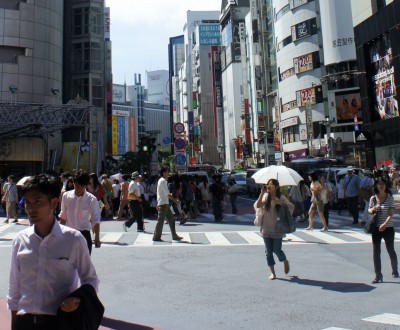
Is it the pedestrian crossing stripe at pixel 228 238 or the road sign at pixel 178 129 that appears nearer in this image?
the pedestrian crossing stripe at pixel 228 238

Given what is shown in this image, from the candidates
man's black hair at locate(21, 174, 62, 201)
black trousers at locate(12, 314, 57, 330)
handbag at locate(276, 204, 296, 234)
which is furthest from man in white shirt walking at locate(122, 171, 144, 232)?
black trousers at locate(12, 314, 57, 330)

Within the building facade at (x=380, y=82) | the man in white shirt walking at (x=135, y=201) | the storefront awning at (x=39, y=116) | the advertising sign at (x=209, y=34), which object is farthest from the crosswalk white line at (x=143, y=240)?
the advertising sign at (x=209, y=34)

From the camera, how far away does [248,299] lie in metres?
6.39

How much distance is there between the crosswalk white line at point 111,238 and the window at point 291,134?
48.7 meters

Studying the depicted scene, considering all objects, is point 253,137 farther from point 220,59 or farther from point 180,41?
point 180,41

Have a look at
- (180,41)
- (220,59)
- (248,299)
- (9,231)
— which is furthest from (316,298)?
(180,41)

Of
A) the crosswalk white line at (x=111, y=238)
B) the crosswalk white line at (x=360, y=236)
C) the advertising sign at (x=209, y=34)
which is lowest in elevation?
the crosswalk white line at (x=360, y=236)

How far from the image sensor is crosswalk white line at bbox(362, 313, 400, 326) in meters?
5.16

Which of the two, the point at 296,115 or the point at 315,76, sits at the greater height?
the point at 315,76

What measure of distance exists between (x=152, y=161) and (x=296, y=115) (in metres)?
39.9

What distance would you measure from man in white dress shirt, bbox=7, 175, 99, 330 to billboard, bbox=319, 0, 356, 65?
55.9 metres

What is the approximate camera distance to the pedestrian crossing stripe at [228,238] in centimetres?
1215

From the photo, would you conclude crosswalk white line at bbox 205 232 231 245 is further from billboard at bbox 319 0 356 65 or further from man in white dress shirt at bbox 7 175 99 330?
billboard at bbox 319 0 356 65

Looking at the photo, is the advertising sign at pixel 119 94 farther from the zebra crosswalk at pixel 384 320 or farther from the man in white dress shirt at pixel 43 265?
the man in white dress shirt at pixel 43 265
